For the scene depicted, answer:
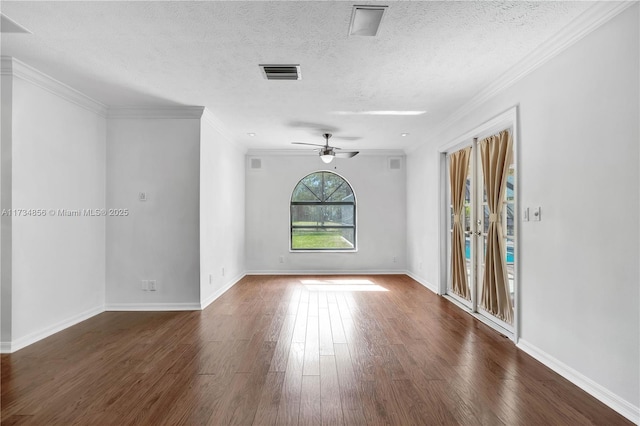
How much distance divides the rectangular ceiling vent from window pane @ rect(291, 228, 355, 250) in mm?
4650

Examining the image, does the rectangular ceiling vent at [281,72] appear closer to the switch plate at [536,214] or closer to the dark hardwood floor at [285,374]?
the switch plate at [536,214]

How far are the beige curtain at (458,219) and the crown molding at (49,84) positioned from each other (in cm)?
480

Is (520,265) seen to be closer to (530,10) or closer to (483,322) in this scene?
(483,322)

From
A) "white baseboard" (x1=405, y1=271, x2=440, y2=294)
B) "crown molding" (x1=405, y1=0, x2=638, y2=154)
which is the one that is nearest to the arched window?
"white baseboard" (x1=405, y1=271, x2=440, y2=294)

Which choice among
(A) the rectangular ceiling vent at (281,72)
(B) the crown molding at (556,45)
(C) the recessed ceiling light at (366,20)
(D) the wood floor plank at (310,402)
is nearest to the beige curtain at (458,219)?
(B) the crown molding at (556,45)

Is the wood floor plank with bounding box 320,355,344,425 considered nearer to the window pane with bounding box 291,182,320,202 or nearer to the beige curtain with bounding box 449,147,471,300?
the beige curtain with bounding box 449,147,471,300

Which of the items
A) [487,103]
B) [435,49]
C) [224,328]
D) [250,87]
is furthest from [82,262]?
[487,103]

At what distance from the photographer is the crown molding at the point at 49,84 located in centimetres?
332

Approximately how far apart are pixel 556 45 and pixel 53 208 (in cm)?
496

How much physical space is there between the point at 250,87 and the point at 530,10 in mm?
2620

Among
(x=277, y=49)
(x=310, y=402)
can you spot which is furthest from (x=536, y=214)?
(x=277, y=49)

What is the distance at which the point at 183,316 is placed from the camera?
14.8ft

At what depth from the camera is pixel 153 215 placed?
479 centimetres

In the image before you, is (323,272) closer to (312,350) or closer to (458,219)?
(458,219)
